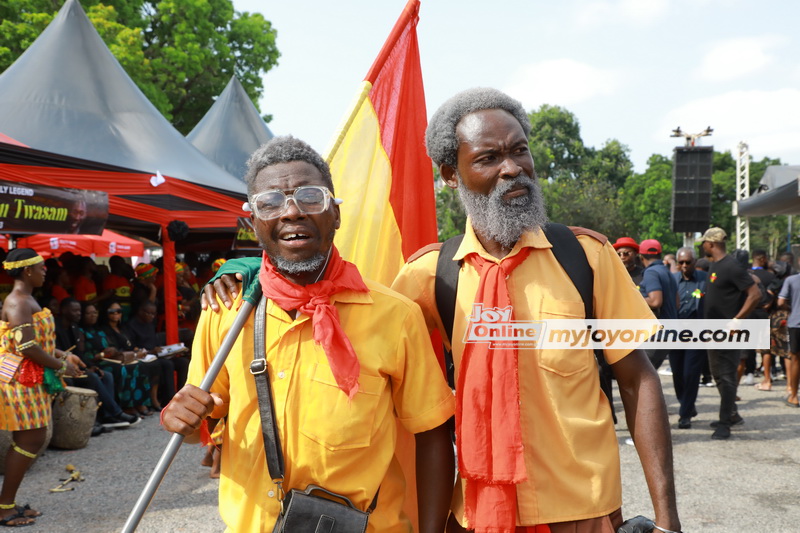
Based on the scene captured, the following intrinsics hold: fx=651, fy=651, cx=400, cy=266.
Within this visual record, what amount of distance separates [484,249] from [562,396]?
539mm

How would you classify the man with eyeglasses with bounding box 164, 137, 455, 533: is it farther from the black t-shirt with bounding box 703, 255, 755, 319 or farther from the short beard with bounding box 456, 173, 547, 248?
A: the black t-shirt with bounding box 703, 255, 755, 319

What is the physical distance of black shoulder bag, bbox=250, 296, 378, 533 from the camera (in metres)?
1.74

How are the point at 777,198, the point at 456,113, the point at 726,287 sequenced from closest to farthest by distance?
the point at 456,113 < the point at 726,287 < the point at 777,198

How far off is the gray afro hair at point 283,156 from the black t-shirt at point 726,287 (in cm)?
657

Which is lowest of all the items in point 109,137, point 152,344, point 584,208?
point 152,344

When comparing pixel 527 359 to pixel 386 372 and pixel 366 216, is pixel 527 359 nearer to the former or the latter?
pixel 386 372

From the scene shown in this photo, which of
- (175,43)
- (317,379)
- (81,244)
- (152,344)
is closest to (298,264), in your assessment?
(317,379)

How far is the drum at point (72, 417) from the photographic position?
269 inches

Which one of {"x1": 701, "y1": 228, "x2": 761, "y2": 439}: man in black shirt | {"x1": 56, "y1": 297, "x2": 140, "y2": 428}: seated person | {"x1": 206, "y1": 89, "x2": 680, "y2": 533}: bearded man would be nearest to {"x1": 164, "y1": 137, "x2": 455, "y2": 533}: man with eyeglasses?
A: {"x1": 206, "y1": 89, "x2": 680, "y2": 533}: bearded man

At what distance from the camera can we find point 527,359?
1.94 metres

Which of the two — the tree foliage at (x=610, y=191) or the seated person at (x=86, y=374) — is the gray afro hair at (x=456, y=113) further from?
the tree foliage at (x=610, y=191)

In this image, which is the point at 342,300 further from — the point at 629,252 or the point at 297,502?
the point at 629,252

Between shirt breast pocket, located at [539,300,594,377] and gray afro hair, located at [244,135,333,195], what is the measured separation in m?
0.80

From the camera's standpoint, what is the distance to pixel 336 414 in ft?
A: 5.97
